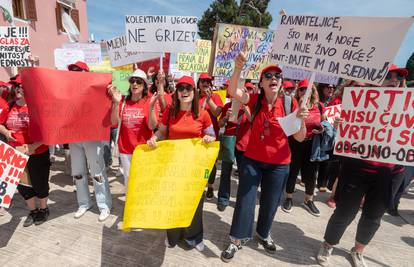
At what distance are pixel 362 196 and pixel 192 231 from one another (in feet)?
6.28

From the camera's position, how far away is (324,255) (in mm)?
3027

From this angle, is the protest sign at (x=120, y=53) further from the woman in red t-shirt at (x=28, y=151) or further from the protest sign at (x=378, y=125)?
the protest sign at (x=378, y=125)

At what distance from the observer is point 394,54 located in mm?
2223

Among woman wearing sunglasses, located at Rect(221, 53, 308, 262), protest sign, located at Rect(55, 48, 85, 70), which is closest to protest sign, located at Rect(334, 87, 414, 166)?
woman wearing sunglasses, located at Rect(221, 53, 308, 262)

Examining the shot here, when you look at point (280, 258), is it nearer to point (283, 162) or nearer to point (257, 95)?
point (283, 162)

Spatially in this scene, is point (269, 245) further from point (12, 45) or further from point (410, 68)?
point (410, 68)

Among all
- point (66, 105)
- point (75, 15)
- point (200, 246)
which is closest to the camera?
point (200, 246)

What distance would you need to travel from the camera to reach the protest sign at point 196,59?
6.27 metres

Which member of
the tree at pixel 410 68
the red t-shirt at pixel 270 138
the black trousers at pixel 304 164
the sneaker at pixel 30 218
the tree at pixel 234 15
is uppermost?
the tree at pixel 234 15

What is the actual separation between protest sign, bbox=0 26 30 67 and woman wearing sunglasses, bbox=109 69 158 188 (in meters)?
2.55

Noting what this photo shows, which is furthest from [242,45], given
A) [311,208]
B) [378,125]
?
[311,208]

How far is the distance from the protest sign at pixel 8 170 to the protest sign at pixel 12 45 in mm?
2556

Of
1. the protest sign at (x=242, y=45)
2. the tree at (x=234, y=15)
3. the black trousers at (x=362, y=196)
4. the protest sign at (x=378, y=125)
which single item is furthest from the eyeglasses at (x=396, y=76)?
the tree at (x=234, y=15)

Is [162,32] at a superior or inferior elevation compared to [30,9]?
inferior
